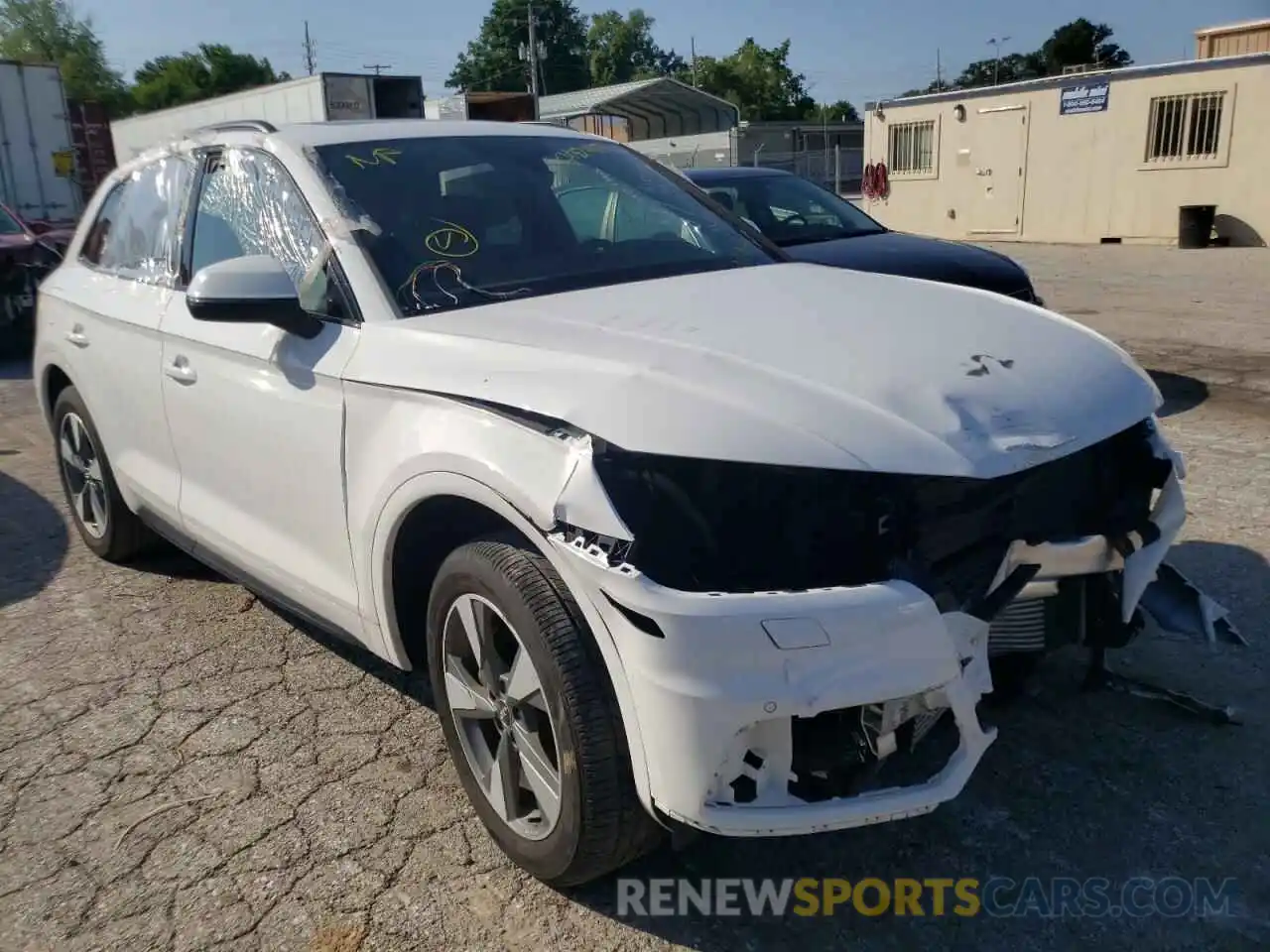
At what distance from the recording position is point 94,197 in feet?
15.2

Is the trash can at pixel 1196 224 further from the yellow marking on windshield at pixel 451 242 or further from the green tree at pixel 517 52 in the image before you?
the green tree at pixel 517 52

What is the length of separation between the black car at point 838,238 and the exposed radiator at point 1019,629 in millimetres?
3599

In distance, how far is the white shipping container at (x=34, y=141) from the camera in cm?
1650

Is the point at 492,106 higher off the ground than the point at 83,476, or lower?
higher

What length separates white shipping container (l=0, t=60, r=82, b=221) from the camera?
16.5 metres

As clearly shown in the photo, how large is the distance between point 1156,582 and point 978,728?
37.3 inches

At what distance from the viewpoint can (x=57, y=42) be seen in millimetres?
70812

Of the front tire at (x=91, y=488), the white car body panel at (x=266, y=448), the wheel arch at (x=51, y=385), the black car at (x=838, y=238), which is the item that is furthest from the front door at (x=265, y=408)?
the black car at (x=838, y=238)

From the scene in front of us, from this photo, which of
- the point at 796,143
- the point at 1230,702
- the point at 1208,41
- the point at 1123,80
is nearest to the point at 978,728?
the point at 1230,702

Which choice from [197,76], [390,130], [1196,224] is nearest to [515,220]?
[390,130]

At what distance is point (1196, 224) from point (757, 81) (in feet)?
191

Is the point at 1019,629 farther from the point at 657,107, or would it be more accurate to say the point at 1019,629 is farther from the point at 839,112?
the point at 839,112

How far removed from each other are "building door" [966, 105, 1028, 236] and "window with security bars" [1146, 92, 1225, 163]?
8.43 feet

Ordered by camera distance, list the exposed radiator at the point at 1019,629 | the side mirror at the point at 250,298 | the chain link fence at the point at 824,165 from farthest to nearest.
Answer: the chain link fence at the point at 824,165 → the side mirror at the point at 250,298 → the exposed radiator at the point at 1019,629
